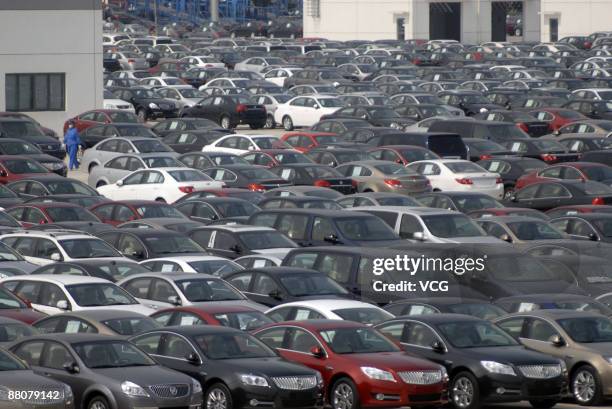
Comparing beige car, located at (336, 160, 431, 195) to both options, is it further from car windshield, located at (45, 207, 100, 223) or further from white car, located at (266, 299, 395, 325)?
white car, located at (266, 299, 395, 325)

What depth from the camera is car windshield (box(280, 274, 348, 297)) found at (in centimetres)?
2375

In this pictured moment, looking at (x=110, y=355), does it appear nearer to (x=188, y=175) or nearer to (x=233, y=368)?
(x=233, y=368)

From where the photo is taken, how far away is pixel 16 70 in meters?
53.2

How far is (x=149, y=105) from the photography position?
59.2m

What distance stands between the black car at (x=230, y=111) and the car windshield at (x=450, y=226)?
27.0 m

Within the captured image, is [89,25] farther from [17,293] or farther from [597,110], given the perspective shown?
[17,293]

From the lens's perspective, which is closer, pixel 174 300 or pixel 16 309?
pixel 16 309

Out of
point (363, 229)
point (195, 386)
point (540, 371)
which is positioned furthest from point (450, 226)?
point (195, 386)

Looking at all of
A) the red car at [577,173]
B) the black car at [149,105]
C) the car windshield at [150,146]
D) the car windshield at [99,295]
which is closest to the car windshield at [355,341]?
the car windshield at [99,295]

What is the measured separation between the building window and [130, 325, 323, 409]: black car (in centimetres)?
3492

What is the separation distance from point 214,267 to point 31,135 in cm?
2151

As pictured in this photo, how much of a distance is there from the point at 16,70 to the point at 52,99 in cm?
155

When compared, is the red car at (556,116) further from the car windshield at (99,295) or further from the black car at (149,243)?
the car windshield at (99,295)

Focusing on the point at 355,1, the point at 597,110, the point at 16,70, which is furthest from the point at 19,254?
the point at 355,1
